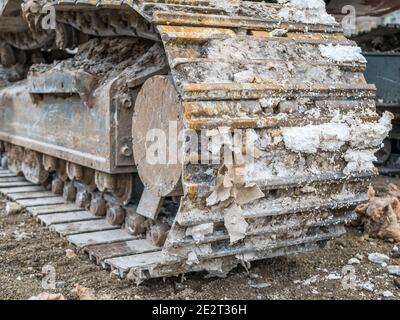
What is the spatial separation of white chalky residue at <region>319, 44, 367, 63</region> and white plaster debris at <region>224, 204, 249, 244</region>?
100cm

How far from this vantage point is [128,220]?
4.29 meters

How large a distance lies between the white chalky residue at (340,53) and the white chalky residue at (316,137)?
40cm

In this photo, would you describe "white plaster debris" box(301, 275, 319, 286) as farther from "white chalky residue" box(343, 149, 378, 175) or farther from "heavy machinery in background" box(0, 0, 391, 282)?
"white chalky residue" box(343, 149, 378, 175)

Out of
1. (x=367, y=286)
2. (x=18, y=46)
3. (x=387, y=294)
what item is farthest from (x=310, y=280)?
(x=18, y=46)

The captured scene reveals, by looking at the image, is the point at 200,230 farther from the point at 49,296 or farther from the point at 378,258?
the point at 378,258

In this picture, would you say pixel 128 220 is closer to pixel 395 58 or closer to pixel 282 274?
pixel 282 274

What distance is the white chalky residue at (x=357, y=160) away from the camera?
337 centimetres

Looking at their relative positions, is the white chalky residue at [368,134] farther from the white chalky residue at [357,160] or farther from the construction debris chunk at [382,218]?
the construction debris chunk at [382,218]

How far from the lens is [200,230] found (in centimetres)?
304

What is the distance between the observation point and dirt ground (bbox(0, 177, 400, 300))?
3.35 metres

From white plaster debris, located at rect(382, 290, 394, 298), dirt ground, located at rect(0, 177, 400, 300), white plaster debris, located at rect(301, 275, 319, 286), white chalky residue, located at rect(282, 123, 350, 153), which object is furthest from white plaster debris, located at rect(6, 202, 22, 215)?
white plaster debris, located at rect(382, 290, 394, 298)

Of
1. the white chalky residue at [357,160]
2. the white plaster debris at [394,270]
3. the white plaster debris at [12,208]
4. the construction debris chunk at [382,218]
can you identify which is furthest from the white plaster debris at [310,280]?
the white plaster debris at [12,208]

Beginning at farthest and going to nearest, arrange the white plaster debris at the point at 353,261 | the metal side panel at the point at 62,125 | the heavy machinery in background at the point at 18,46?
the heavy machinery in background at the point at 18,46
the metal side panel at the point at 62,125
the white plaster debris at the point at 353,261
